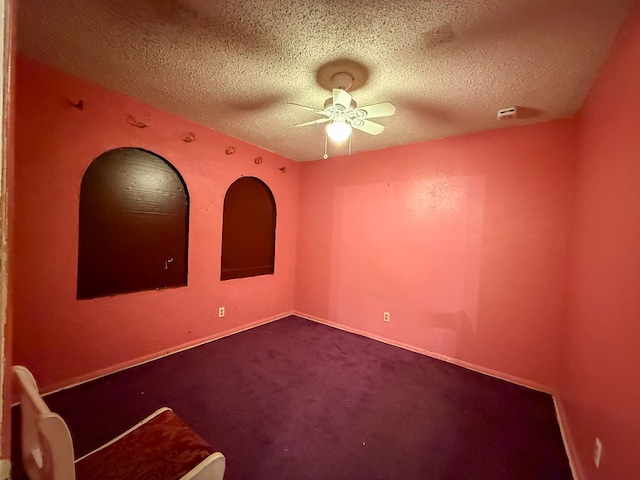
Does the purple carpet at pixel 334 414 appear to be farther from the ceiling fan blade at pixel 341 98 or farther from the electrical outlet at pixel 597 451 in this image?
the ceiling fan blade at pixel 341 98

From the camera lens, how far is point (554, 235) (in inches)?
90.4

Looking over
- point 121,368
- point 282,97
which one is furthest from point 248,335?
point 282,97

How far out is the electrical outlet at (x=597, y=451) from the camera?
1262mm

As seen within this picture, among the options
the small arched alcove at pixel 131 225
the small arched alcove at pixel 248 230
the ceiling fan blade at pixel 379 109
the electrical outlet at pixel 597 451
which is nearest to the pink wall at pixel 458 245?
the small arched alcove at pixel 248 230

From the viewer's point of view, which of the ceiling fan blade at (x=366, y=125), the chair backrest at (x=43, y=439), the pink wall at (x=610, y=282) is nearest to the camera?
the chair backrest at (x=43, y=439)

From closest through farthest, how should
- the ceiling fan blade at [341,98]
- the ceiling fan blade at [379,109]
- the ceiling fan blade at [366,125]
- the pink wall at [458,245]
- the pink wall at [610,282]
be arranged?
the pink wall at [610,282] < the ceiling fan blade at [341,98] < the ceiling fan blade at [379,109] < the ceiling fan blade at [366,125] < the pink wall at [458,245]

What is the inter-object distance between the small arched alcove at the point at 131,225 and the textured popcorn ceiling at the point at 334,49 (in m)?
0.66

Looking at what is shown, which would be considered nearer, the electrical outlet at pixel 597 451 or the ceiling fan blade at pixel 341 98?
the electrical outlet at pixel 597 451

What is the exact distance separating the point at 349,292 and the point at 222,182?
2.25 m

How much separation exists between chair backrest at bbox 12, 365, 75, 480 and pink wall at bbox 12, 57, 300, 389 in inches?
53.0

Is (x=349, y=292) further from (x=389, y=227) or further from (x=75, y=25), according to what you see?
(x=75, y=25)

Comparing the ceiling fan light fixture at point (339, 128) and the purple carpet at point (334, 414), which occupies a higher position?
the ceiling fan light fixture at point (339, 128)

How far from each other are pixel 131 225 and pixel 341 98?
2215mm

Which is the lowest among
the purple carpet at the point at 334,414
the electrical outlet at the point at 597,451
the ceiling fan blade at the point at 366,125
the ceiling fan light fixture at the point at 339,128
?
the purple carpet at the point at 334,414
